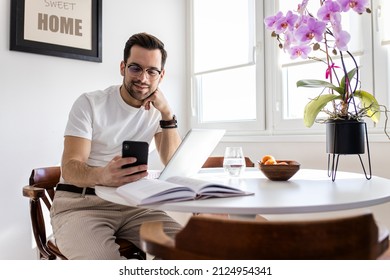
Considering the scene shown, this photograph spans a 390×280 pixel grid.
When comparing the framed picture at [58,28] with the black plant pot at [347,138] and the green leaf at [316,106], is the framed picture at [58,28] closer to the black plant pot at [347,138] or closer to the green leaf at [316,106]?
the green leaf at [316,106]

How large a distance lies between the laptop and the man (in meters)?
0.11

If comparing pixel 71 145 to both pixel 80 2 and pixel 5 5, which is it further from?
pixel 80 2

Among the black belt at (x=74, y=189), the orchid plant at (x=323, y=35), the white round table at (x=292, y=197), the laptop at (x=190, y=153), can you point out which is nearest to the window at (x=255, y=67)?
the orchid plant at (x=323, y=35)

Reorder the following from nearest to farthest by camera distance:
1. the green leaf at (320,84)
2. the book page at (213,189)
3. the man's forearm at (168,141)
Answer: the book page at (213,189) → the green leaf at (320,84) → the man's forearm at (168,141)

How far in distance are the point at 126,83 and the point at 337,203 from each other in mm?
1091

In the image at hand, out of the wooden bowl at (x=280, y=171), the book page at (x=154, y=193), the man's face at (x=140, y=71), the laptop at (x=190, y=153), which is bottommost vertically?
the book page at (x=154, y=193)

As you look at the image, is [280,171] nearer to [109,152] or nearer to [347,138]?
[347,138]

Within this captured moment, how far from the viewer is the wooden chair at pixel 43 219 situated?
136cm

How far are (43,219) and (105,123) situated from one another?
487mm

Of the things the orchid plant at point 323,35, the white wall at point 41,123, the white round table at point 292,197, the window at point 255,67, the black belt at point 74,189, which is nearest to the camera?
the white round table at point 292,197

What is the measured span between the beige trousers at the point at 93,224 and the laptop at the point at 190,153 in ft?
0.98

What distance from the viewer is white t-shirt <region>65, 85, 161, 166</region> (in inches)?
57.5

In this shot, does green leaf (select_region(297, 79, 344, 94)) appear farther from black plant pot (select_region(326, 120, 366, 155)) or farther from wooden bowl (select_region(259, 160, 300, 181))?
wooden bowl (select_region(259, 160, 300, 181))
